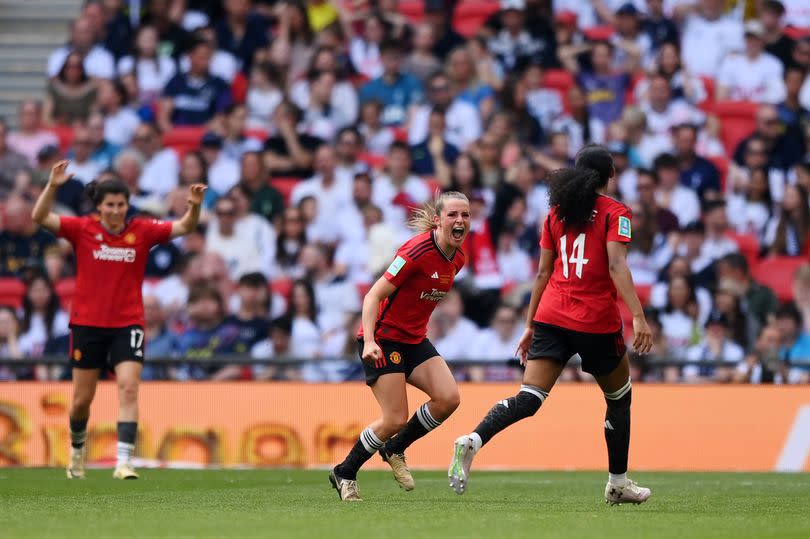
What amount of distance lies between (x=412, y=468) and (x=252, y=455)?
184 cm

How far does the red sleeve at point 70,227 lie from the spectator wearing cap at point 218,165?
25.4ft

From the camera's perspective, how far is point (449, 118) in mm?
20922

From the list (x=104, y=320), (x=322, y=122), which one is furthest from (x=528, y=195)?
(x=104, y=320)

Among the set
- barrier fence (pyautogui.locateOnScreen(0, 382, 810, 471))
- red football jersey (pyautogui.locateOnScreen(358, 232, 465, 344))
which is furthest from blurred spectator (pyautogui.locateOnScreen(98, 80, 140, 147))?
red football jersey (pyautogui.locateOnScreen(358, 232, 465, 344))

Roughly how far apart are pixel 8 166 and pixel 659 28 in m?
9.83

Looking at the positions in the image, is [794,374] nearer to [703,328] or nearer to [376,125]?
[703,328]

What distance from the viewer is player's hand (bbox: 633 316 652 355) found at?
368 inches

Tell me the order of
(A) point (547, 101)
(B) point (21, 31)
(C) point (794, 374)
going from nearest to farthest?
(C) point (794, 374), (A) point (547, 101), (B) point (21, 31)

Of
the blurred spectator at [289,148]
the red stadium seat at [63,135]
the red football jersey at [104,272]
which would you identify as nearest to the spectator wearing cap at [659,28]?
the blurred spectator at [289,148]

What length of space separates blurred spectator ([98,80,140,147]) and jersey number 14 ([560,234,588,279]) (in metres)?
13.0

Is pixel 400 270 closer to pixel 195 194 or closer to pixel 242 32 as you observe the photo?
pixel 195 194

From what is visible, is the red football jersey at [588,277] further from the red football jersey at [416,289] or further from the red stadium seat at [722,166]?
the red stadium seat at [722,166]

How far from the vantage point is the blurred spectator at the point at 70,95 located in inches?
882

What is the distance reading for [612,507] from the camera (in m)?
9.97
